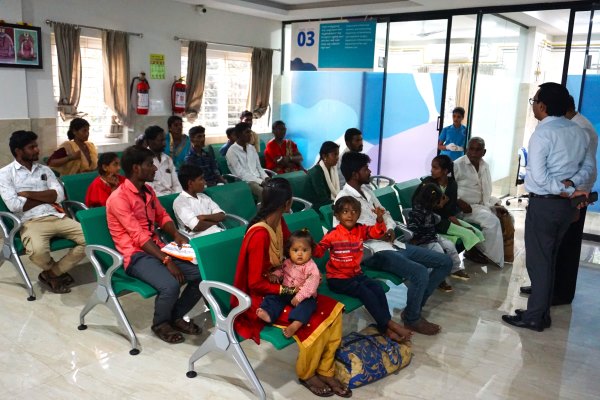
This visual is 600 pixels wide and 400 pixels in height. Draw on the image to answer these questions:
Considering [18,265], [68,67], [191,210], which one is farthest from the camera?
[68,67]

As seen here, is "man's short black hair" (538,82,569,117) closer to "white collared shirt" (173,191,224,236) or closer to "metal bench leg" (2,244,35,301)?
"white collared shirt" (173,191,224,236)

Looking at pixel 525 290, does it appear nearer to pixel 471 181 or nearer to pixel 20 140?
pixel 471 181

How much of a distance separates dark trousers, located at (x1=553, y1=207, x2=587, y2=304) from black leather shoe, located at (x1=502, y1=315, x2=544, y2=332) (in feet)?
2.19

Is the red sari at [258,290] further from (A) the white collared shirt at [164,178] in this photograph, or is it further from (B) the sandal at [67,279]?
(A) the white collared shirt at [164,178]

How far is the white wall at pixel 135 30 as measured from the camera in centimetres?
584

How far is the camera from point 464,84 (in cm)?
771

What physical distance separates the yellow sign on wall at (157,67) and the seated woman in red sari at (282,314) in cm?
481

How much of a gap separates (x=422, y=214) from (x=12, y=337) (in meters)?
3.16

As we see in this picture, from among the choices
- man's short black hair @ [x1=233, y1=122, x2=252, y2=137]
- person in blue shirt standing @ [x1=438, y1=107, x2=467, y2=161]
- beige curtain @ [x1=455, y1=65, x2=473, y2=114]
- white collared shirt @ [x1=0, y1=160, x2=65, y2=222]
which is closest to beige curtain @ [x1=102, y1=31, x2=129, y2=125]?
man's short black hair @ [x1=233, y1=122, x2=252, y2=137]

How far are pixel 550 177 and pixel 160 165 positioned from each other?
11.2 ft

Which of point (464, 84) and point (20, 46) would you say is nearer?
point (20, 46)

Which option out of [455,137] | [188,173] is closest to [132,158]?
[188,173]

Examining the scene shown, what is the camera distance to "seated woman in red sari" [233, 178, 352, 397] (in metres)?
2.86

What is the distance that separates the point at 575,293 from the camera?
481cm
